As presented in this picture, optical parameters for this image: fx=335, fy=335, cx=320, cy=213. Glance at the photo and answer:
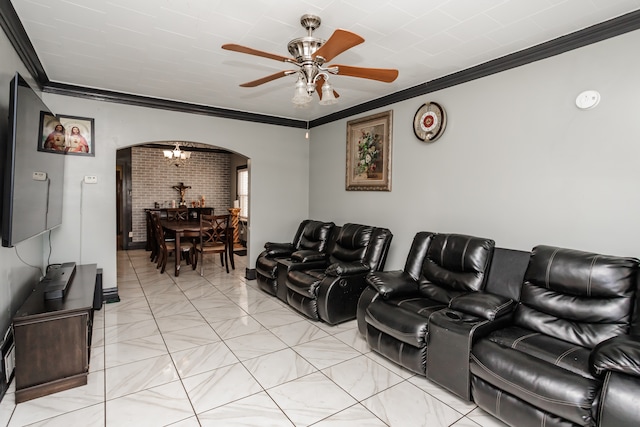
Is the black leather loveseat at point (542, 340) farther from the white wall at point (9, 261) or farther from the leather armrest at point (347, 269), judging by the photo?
the white wall at point (9, 261)

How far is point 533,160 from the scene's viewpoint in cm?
280

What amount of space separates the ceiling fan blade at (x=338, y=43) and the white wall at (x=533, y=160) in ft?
5.99

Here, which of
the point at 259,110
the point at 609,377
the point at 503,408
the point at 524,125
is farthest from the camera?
the point at 259,110

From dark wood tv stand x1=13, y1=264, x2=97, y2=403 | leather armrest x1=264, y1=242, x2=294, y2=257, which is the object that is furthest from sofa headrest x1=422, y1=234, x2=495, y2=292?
dark wood tv stand x1=13, y1=264, x2=97, y2=403

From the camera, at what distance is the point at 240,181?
879 centimetres

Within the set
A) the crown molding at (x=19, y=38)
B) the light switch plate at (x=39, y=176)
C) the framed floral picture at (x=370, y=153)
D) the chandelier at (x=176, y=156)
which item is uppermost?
the crown molding at (x=19, y=38)

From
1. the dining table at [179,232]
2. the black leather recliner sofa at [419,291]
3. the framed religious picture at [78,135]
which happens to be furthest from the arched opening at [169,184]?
the black leather recliner sofa at [419,291]

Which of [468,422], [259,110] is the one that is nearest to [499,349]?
[468,422]

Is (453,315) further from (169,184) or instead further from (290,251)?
(169,184)

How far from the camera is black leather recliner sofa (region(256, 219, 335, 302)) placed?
435 centimetres

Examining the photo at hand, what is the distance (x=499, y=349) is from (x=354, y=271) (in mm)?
1749

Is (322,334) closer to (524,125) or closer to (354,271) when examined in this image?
(354,271)

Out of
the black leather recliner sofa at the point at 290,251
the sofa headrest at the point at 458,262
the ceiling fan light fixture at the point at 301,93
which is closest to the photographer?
the ceiling fan light fixture at the point at 301,93

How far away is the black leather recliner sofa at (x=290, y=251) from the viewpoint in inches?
171
